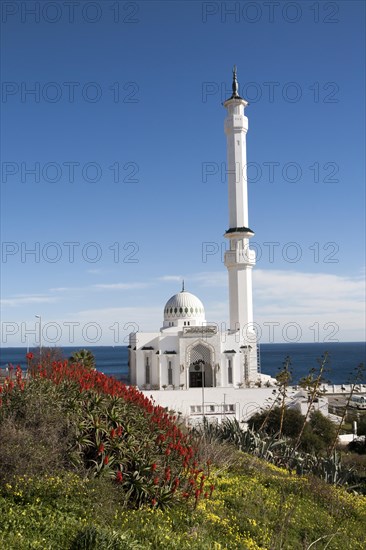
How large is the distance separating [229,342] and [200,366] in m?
2.90

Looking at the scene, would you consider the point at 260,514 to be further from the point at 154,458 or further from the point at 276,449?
the point at 276,449

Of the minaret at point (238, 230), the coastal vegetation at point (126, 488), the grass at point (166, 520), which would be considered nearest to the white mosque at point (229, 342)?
the minaret at point (238, 230)

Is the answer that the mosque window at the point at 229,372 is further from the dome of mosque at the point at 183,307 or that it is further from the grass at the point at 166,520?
the grass at the point at 166,520

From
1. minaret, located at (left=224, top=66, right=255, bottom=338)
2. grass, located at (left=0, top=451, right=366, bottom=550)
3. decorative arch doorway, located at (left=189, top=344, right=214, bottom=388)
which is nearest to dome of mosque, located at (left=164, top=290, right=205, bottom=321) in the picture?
minaret, located at (left=224, top=66, right=255, bottom=338)

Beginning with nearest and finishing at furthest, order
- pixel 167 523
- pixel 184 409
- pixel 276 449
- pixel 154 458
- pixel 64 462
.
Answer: pixel 167 523
pixel 64 462
pixel 154 458
pixel 276 449
pixel 184 409

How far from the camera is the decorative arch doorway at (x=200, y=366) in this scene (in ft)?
124

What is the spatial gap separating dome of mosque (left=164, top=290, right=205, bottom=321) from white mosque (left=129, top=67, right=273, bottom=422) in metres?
0.56

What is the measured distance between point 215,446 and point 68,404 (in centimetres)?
423

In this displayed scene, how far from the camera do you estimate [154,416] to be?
10828 mm

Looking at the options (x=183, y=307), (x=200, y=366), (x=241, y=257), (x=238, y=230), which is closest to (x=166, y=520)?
(x=200, y=366)

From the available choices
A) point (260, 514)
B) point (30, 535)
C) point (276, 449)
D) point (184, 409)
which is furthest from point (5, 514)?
point (184, 409)

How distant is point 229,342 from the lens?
125 ft

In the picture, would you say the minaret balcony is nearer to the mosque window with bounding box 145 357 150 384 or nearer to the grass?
the mosque window with bounding box 145 357 150 384

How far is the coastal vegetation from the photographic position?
676 centimetres
